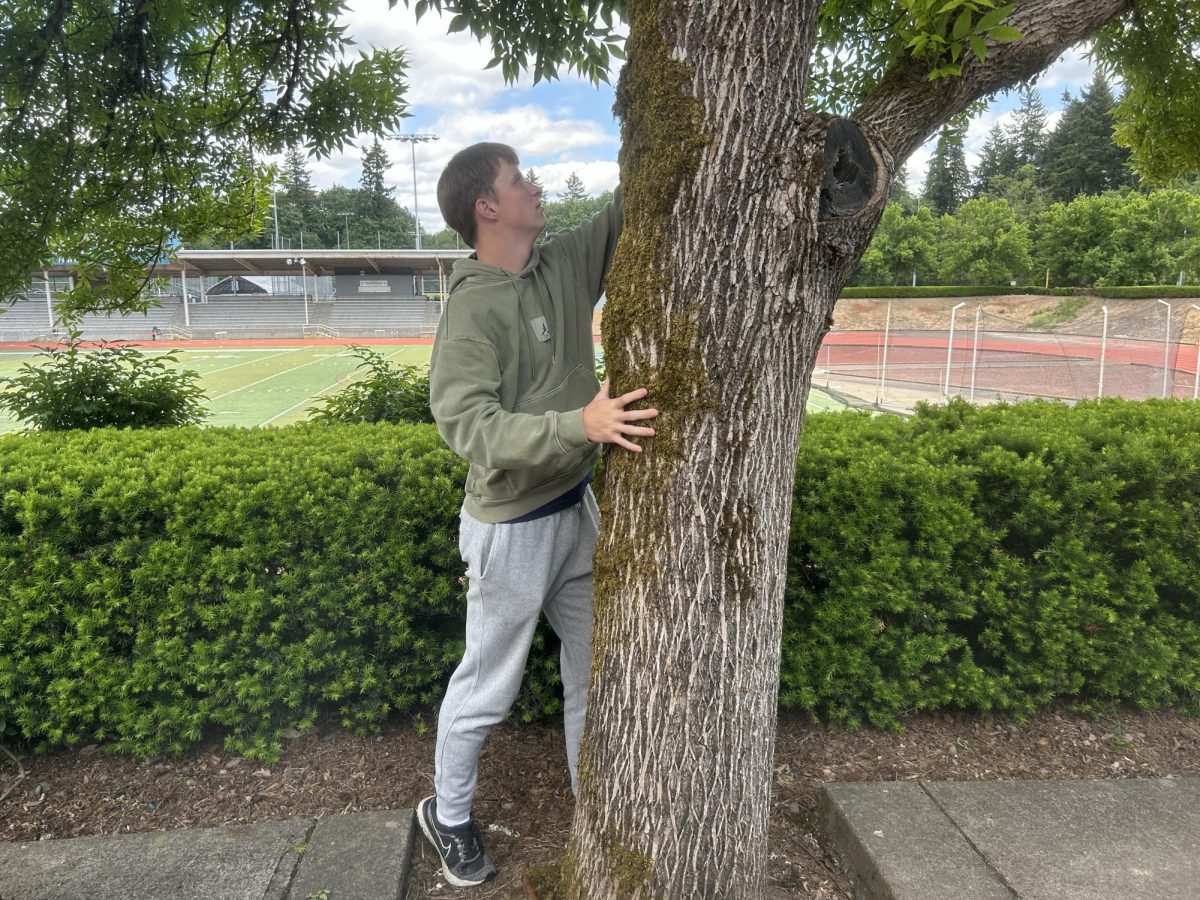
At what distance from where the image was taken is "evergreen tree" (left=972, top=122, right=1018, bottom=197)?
7606 cm

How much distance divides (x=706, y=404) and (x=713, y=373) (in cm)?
7

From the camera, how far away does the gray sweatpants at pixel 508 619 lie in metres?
2.33

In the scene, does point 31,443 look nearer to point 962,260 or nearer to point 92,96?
point 92,96

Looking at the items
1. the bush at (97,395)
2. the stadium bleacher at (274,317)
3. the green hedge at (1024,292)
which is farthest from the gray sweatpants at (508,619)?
the stadium bleacher at (274,317)

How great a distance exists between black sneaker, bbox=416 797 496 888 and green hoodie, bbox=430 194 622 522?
3.31 feet

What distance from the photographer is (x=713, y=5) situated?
1.83 meters

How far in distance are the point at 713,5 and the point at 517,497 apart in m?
1.32

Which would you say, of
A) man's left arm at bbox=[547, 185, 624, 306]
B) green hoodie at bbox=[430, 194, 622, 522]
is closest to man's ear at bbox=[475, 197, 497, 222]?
green hoodie at bbox=[430, 194, 622, 522]

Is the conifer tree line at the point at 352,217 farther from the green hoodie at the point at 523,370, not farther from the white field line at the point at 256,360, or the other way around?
the green hoodie at the point at 523,370

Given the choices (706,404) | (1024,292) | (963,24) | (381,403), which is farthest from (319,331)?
(963,24)

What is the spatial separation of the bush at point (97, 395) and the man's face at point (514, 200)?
14.0ft

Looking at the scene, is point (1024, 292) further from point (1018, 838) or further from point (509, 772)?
point (509, 772)

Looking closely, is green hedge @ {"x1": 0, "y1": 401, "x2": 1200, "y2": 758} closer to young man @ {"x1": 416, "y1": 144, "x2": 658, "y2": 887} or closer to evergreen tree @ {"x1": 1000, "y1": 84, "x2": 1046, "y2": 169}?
young man @ {"x1": 416, "y1": 144, "x2": 658, "y2": 887}

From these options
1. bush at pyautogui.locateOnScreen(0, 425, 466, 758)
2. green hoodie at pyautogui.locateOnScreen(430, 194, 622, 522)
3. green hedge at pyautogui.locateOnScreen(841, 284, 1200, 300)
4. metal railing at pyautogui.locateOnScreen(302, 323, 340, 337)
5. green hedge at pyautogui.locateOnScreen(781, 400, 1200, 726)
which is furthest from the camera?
metal railing at pyautogui.locateOnScreen(302, 323, 340, 337)
